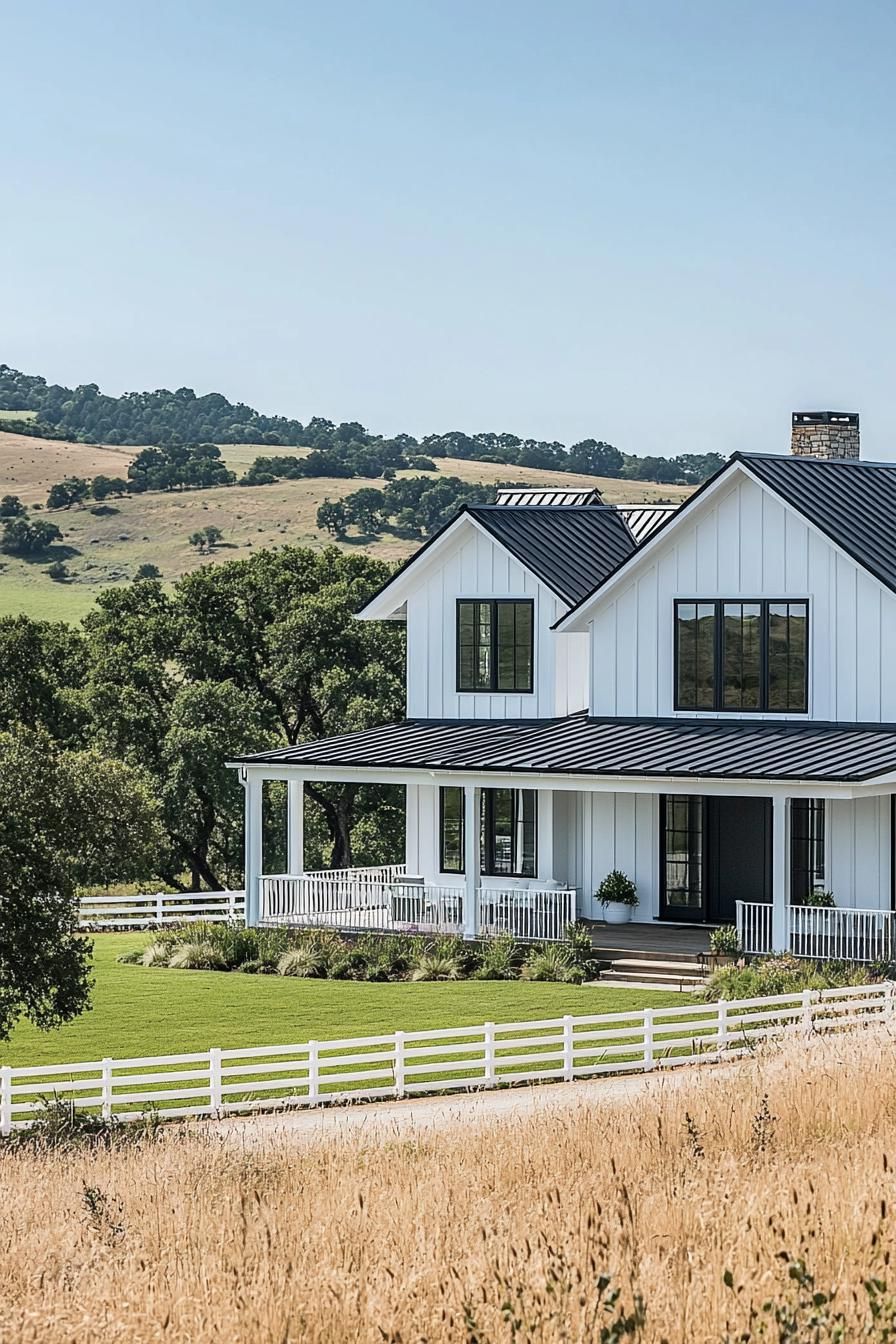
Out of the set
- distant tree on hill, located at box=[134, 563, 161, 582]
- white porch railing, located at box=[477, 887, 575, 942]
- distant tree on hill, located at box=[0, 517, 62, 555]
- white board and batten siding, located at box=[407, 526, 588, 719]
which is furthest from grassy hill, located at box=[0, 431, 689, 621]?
white porch railing, located at box=[477, 887, 575, 942]

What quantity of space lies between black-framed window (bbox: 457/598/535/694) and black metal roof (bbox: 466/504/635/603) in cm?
79

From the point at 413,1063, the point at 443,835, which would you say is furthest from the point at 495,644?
the point at 413,1063

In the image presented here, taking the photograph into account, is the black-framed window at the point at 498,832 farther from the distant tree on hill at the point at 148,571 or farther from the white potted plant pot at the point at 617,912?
the distant tree on hill at the point at 148,571

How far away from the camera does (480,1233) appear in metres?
8.62

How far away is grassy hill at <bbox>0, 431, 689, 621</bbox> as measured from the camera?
105750 mm

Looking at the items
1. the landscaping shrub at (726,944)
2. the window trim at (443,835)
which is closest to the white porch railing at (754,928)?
the landscaping shrub at (726,944)

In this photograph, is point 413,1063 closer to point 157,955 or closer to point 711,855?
point 711,855

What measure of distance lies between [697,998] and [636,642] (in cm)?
778

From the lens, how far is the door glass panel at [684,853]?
3189 centimetres

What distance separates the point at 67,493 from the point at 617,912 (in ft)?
312

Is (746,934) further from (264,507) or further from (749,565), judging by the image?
(264,507)

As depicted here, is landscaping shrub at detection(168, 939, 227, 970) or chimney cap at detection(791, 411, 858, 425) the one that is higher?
chimney cap at detection(791, 411, 858, 425)

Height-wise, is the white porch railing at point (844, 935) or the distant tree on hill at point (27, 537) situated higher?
the distant tree on hill at point (27, 537)

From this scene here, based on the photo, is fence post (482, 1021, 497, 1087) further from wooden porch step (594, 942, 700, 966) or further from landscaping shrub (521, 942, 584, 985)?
wooden porch step (594, 942, 700, 966)
